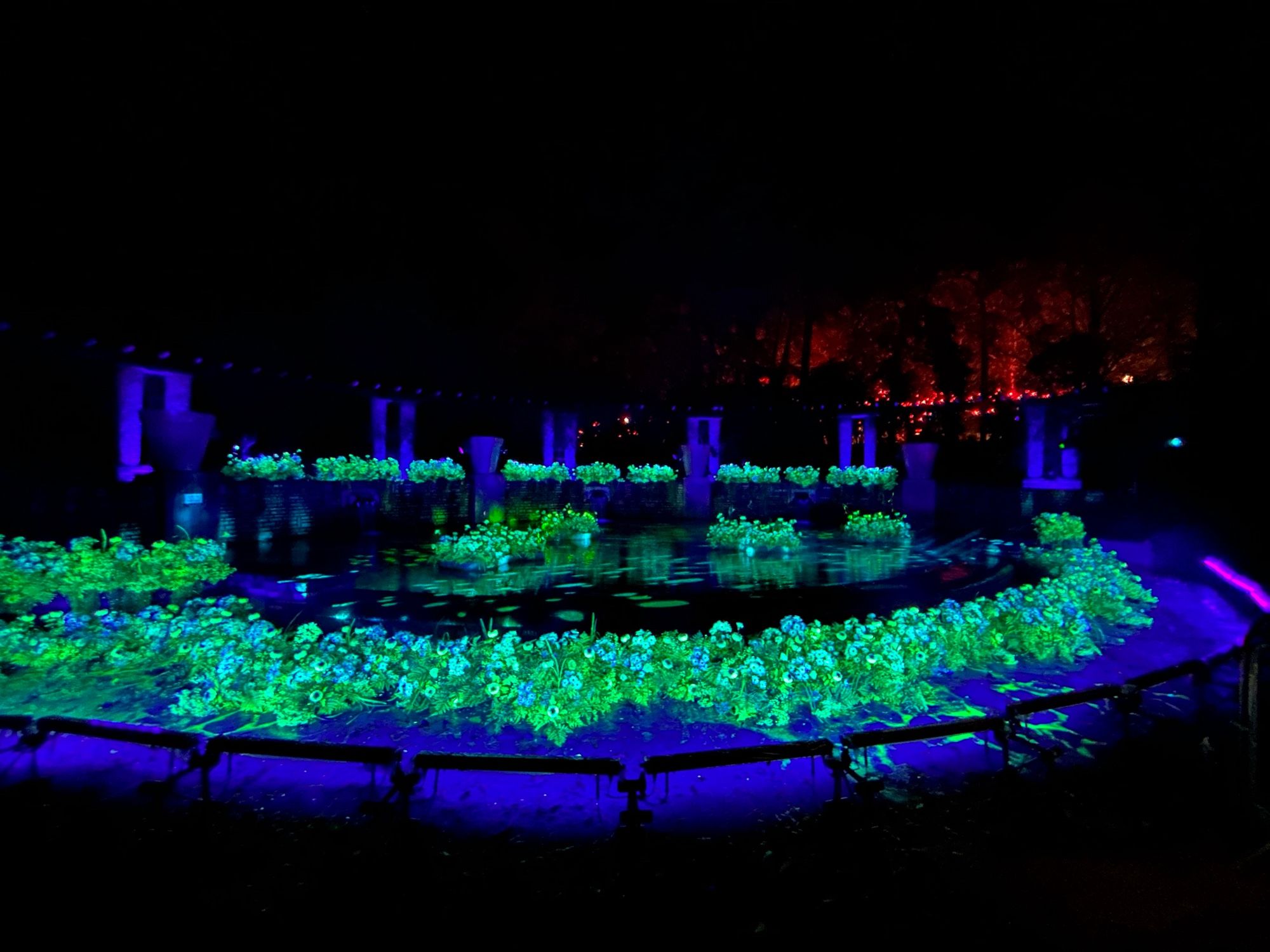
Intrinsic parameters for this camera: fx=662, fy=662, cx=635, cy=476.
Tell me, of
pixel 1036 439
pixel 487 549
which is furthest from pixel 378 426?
pixel 1036 439

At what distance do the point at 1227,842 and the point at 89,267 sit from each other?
19.7m

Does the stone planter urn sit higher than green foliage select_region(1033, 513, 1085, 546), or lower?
higher

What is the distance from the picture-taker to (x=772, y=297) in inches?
1112

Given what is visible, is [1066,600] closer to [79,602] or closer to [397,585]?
[397,585]

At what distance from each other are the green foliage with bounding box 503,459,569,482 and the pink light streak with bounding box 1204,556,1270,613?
12677mm

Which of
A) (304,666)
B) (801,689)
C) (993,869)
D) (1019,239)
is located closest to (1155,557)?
(801,689)

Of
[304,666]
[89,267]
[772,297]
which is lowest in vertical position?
[304,666]

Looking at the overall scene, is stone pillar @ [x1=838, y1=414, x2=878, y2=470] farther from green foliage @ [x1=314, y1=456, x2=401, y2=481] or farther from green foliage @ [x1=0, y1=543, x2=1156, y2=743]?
green foliage @ [x1=0, y1=543, x2=1156, y2=743]

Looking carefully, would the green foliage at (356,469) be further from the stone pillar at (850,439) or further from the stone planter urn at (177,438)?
the stone pillar at (850,439)

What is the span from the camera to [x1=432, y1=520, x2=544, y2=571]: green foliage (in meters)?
8.66

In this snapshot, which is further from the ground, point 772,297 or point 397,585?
point 772,297

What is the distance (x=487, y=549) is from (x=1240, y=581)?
31.7 ft

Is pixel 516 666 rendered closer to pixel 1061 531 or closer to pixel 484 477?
pixel 484 477

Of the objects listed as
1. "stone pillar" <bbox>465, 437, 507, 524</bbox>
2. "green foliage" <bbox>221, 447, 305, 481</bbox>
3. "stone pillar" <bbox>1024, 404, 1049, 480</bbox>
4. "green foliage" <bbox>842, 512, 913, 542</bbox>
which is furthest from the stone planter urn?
"stone pillar" <bbox>1024, 404, 1049, 480</bbox>
